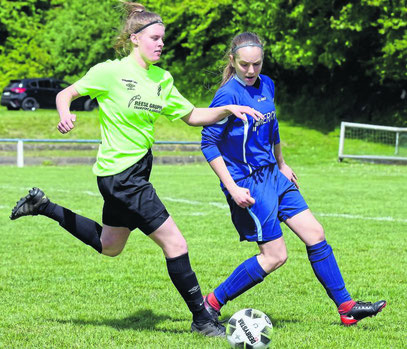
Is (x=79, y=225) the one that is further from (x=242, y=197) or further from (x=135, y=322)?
(x=242, y=197)

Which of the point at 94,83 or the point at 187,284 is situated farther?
the point at 187,284

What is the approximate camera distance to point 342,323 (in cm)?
513

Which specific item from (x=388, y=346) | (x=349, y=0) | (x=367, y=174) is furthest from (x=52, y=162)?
(x=388, y=346)

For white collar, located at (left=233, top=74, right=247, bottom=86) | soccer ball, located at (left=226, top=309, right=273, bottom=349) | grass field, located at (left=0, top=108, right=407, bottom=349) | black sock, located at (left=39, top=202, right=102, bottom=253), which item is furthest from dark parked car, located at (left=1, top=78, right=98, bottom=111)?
soccer ball, located at (left=226, top=309, right=273, bottom=349)

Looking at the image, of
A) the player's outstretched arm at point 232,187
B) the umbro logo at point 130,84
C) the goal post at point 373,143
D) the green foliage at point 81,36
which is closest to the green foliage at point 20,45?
the green foliage at point 81,36

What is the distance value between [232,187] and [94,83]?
1088 millimetres

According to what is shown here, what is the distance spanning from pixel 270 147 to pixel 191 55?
105 feet

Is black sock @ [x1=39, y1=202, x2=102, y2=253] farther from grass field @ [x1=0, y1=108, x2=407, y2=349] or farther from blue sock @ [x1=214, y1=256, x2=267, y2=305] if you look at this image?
blue sock @ [x1=214, y1=256, x2=267, y2=305]

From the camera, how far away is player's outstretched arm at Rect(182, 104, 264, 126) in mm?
4750

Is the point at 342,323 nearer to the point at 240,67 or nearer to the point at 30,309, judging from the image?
the point at 240,67

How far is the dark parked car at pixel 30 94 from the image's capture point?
117 ft

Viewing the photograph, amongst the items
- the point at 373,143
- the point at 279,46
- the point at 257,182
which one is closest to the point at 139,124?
the point at 257,182

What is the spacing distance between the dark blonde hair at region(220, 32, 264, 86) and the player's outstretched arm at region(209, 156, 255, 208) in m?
0.64

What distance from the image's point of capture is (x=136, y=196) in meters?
4.75
